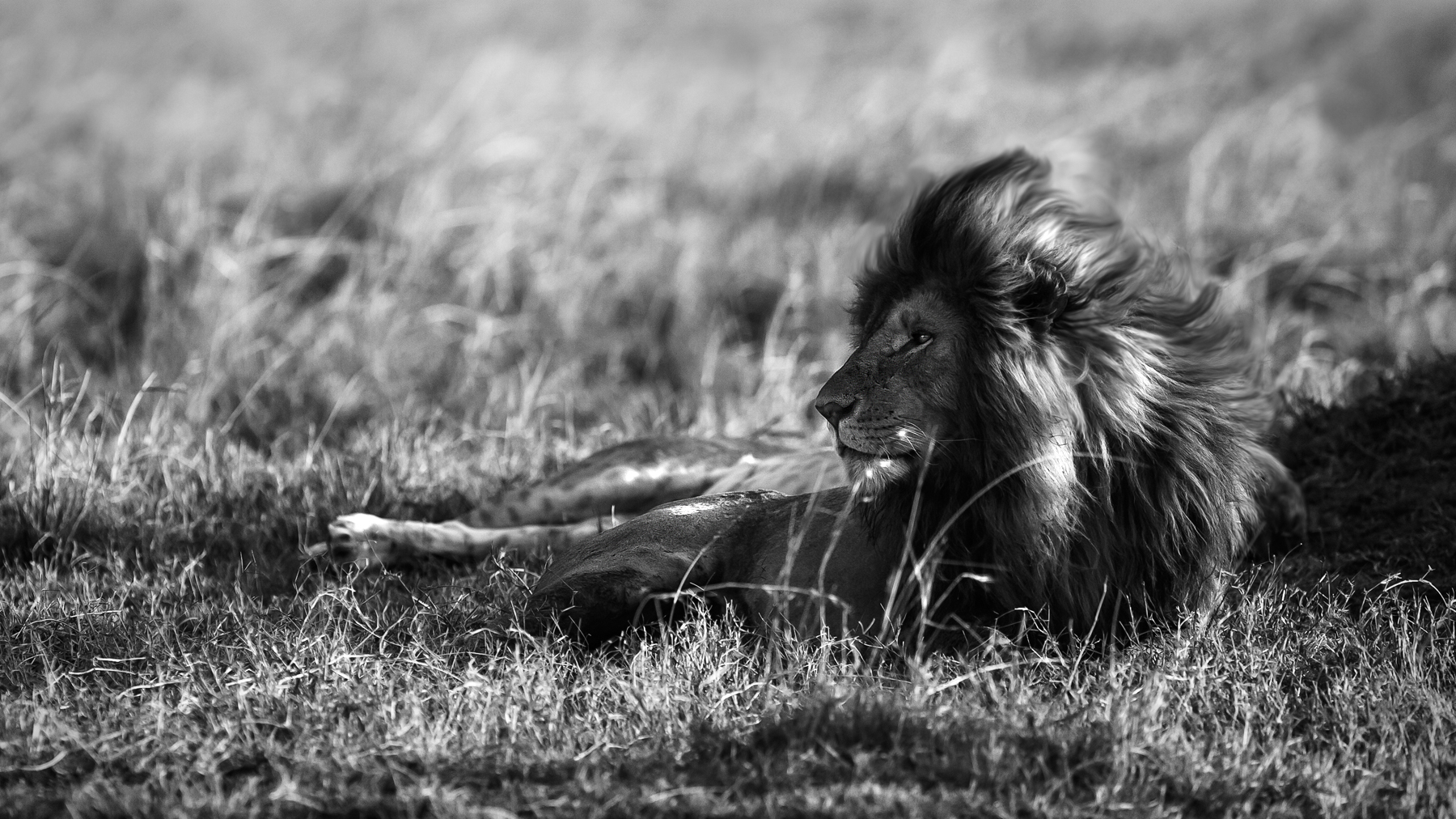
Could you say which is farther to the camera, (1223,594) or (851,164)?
(851,164)

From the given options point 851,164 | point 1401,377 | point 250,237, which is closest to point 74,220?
point 250,237

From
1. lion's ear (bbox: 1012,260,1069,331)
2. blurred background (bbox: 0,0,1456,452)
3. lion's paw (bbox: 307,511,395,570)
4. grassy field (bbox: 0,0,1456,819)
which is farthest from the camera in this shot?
blurred background (bbox: 0,0,1456,452)

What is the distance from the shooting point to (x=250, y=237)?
8.18 metres

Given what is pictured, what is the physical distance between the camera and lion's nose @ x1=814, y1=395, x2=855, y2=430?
346 cm

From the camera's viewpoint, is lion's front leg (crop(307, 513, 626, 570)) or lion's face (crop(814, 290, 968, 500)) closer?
lion's face (crop(814, 290, 968, 500))

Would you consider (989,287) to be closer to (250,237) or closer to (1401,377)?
Answer: (1401,377)

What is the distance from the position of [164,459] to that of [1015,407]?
347cm

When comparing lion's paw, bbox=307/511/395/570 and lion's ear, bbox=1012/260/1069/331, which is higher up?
lion's ear, bbox=1012/260/1069/331

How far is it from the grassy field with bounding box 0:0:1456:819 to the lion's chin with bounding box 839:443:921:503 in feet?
1.45

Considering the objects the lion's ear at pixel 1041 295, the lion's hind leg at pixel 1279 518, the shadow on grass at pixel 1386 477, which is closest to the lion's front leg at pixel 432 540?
the lion's ear at pixel 1041 295

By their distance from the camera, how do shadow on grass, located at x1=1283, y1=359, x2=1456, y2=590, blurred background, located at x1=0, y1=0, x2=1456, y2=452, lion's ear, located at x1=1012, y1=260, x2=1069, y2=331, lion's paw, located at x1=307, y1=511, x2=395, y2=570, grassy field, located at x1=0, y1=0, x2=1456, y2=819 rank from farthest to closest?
blurred background, located at x1=0, y1=0, x2=1456, y2=452
lion's paw, located at x1=307, y1=511, x2=395, y2=570
shadow on grass, located at x1=1283, y1=359, x2=1456, y2=590
lion's ear, located at x1=1012, y1=260, x2=1069, y2=331
grassy field, located at x1=0, y1=0, x2=1456, y2=819

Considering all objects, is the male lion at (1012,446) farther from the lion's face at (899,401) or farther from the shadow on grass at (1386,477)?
the shadow on grass at (1386,477)

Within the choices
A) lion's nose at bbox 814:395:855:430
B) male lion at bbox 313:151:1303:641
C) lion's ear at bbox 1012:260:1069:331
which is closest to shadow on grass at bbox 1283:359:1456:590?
male lion at bbox 313:151:1303:641

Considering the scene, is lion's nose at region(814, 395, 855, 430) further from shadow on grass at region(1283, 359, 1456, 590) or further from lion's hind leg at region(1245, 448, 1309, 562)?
shadow on grass at region(1283, 359, 1456, 590)
